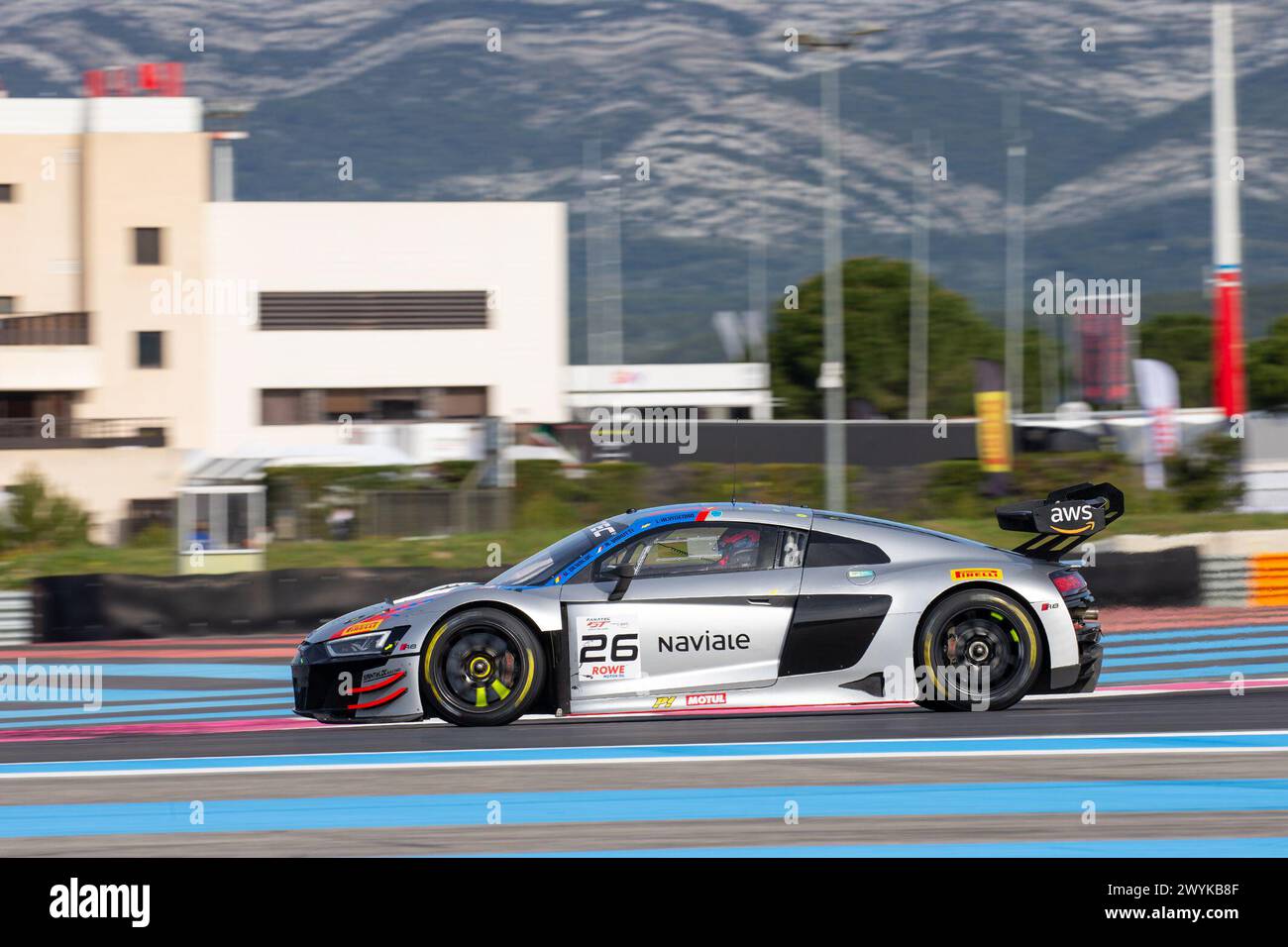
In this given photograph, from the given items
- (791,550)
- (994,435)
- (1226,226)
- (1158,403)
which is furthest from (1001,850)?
(1226,226)

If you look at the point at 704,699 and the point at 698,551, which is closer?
the point at 704,699

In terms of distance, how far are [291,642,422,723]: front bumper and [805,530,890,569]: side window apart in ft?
7.03

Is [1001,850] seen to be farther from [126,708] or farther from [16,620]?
[16,620]

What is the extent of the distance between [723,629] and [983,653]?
141cm

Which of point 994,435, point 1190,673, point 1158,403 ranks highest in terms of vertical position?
point 1158,403

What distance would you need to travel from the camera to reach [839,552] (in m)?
8.18

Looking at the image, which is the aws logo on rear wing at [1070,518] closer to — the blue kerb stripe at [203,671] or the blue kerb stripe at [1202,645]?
the blue kerb stripe at [1202,645]

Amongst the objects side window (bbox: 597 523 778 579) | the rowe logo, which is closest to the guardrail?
side window (bbox: 597 523 778 579)

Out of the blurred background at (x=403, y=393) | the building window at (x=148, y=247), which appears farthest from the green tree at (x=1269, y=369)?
the building window at (x=148, y=247)

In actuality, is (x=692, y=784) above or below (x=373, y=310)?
below

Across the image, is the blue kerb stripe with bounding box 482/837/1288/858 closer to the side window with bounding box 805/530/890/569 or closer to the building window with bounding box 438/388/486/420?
the side window with bounding box 805/530/890/569
